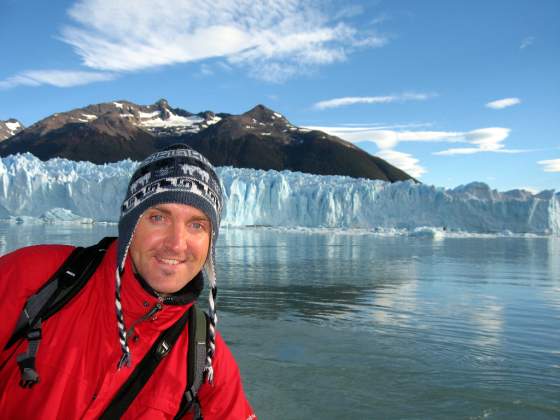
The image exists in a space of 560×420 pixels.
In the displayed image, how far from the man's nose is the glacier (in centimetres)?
3064

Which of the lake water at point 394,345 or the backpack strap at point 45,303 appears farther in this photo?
the lake water at point 394,345

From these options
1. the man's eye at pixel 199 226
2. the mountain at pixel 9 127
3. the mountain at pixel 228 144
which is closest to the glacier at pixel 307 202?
the man's eye at pixel 199 226

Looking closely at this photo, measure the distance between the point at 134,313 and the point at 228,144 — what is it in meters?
102

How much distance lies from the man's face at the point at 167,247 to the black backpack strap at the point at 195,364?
0.46ft

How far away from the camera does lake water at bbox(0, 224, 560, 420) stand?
3.38 meters

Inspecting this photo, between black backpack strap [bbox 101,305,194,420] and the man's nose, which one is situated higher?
the man's nose

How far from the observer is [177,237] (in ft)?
4.61

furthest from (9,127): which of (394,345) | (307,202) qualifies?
(394,345)

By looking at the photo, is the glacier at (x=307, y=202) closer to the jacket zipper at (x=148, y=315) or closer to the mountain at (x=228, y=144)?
the jacket zipper at (x=148, y=315)

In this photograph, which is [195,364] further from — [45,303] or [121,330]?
[45,303]

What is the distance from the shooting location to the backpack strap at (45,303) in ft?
3.96

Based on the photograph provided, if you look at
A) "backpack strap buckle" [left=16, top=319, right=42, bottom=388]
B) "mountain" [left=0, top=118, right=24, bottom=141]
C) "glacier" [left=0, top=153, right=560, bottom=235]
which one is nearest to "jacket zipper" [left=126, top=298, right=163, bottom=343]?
"backpack strap buckle" [left=16, top=319, right=42, bottom=388]

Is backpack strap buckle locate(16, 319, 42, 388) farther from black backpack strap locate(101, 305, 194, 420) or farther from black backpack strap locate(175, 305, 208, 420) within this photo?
black backpack strap locate(175, 305, 208, 420)

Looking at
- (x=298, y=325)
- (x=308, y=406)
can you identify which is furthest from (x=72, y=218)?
(x=308, y=406)
